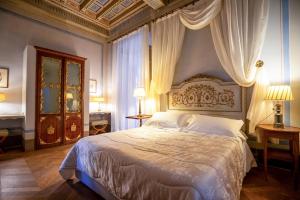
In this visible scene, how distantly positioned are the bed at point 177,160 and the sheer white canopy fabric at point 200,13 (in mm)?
1052

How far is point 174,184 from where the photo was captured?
3.57ft

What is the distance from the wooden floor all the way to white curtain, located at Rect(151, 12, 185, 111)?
2212 millimetres

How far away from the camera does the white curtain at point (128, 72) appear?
4.07 meters

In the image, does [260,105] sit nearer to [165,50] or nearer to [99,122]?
[165,50]

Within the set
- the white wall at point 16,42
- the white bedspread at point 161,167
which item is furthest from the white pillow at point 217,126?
the white wall at point 16,42

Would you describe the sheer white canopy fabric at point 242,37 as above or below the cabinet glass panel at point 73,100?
above

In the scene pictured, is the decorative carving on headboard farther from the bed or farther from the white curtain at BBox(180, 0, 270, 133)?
the white curtain at BBox(180, 0, 270, 133)

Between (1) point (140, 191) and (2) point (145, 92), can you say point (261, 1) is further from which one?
(1) point (140, 191)

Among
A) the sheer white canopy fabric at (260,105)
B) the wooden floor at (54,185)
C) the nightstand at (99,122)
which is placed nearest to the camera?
the wooden floor at (54,185)

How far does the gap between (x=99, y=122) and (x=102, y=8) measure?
3.13 m

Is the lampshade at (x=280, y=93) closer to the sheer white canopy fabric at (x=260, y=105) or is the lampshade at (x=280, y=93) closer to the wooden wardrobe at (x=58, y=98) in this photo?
the sheer white canopy fabric at (x=260, y=105)

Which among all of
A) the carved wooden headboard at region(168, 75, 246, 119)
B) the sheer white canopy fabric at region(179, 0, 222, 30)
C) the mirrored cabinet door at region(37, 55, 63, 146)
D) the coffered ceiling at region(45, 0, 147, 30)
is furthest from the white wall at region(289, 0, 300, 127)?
the mirrored cabinet door at region(37, 55, 63, 146)

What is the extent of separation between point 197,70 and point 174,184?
2.60 meters

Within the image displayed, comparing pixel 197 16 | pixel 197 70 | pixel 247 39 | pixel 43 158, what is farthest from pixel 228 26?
pixel 43 158
